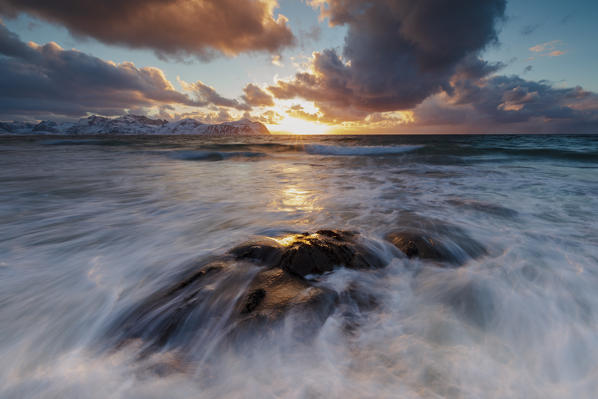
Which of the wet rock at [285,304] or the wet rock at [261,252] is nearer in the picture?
the wet rock at [285,304]

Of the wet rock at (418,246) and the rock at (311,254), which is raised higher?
the rock at (311,254)

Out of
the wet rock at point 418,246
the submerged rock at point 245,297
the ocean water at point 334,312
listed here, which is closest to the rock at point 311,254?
the submerged rock at point 245,297

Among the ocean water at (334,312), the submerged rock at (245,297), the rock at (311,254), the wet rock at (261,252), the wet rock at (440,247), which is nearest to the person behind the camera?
the ocean water at (334,312)

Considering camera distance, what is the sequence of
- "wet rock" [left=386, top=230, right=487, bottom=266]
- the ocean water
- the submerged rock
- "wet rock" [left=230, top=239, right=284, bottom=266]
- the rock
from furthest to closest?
"wet rock" [left=386, top=230, right=487, bottom=266], "wet rock" [left=230, top=239, right=284, bottom=266], the rock, the submerged rock, the ocean water

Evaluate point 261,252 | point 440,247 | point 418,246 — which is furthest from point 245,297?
point 440,247

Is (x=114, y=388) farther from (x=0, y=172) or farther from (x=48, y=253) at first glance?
(x=0, y=172)

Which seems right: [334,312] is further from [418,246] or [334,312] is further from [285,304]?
[418,246]

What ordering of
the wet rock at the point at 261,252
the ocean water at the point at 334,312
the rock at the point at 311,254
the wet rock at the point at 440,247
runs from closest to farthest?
the ocean water at the point at 334,312 < the rock at the point at 311,254 < the wet rock at the point at 261,252 < the wet rock at the point at 440,247

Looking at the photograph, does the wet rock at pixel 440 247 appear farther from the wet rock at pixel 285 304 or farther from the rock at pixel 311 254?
the wet rock at pixel 285 304

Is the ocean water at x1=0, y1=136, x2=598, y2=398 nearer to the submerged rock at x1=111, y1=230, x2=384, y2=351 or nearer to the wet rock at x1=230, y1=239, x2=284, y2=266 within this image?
the submerged rock at x1=111, y1=230, x2=384, y2=351

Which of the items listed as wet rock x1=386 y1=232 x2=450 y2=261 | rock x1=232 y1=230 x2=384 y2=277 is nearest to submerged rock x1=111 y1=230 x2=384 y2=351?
rock x1=232 y1=230 x2=384 y2=277

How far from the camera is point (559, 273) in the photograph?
7.99 ft

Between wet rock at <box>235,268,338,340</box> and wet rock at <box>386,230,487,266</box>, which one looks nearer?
wet rock at <box>235,268,338,340</box>

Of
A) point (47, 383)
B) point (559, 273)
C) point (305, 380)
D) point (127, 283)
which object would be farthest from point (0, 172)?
point (559, 273)
